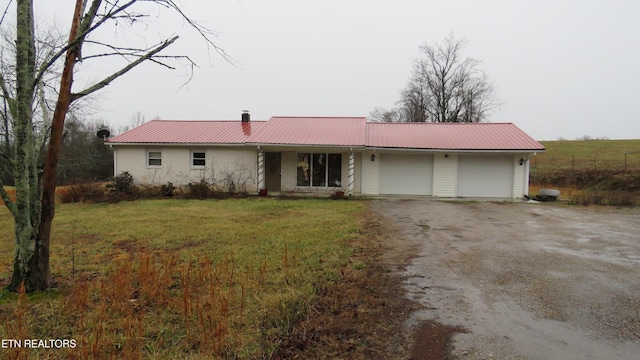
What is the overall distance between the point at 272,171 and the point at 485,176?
10539mm

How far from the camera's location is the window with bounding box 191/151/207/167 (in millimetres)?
18078

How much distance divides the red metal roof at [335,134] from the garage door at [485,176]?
0.82 m

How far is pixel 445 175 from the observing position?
56.9 ft

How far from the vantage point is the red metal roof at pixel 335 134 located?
1691 centimetres

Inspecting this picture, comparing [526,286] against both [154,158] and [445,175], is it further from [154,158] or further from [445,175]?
[154,158]

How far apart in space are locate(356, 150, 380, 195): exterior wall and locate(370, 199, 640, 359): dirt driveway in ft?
24.2

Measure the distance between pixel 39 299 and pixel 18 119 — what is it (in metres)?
2.08

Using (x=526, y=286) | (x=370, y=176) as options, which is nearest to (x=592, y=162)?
(x=370, y=176)

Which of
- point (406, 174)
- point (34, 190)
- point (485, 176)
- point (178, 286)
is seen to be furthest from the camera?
point (406, 174)

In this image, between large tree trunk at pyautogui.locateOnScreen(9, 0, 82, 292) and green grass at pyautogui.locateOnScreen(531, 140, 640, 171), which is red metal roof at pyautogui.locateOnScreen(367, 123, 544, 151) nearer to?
green grass at pyautogui.locateOnScreen(531, 140, 640, 171)

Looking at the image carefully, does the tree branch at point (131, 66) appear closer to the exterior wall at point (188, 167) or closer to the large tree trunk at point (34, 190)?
the large tree trunk at point (34, 190)

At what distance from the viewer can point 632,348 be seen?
127 inches

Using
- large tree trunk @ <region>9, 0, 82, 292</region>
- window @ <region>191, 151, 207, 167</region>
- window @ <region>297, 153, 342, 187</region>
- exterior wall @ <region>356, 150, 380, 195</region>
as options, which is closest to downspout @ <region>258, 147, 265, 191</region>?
window @ <region>297, 153, 342, 187</region>

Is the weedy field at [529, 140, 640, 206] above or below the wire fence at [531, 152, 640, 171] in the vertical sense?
below
